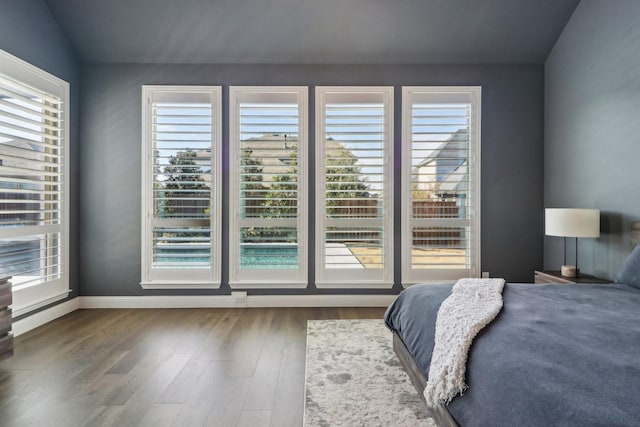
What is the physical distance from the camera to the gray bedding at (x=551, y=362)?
0.96 meters

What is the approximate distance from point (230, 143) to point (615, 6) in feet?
12.5

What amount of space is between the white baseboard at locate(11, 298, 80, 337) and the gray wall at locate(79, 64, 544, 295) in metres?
0.22

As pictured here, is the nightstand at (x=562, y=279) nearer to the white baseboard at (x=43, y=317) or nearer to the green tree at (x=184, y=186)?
the green tree at (x=184, y=186)

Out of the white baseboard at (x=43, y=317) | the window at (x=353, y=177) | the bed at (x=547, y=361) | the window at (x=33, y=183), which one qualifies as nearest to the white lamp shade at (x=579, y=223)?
the bed at (x=547, y=361)

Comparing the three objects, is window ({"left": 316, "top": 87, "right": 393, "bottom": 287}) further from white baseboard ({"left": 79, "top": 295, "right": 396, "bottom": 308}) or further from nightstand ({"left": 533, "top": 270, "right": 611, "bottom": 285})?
nightstand ({"left": 533, "top": 270, "right": 611, "bottom": 285})

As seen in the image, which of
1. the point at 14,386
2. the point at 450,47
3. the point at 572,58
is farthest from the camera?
the point at 450,47

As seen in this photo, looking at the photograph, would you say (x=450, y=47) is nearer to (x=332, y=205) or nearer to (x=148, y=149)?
(x=332, y=205)

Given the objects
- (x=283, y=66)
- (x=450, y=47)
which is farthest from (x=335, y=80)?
(x=450, y=47)

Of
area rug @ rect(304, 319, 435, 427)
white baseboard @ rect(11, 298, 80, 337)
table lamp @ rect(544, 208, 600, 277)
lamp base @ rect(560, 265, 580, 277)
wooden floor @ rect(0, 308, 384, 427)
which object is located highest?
table lamp @ rect(544, 208, 600, 277)

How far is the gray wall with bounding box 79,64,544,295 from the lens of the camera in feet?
12.7

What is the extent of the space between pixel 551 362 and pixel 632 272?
1796 mm

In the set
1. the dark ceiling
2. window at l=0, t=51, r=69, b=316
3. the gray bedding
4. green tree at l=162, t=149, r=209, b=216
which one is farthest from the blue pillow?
window at l=0, t=51, r=69, b=316

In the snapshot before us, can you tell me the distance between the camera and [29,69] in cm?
312

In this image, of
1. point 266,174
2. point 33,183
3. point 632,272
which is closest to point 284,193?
point 266,174
